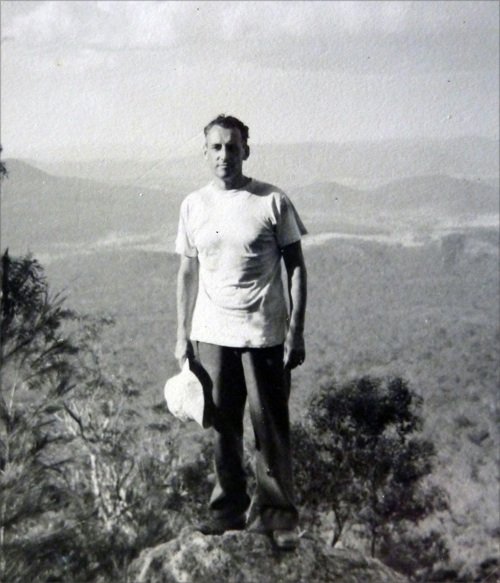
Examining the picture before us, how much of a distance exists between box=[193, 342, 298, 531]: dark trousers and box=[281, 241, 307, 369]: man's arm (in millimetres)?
80

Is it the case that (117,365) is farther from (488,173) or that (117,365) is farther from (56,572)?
(488,173)

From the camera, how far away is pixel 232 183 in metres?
2.80

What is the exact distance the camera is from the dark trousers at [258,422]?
279 cm

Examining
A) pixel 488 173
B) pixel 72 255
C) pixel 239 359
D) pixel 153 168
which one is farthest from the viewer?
pixel 72 255

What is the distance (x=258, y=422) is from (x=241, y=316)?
0.40 m

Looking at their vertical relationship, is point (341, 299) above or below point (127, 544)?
above

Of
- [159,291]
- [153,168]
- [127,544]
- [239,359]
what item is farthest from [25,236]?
[239,359]

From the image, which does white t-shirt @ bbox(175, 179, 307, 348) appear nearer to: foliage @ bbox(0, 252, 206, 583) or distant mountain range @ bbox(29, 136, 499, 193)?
distant mountain range @ bbox(29, 136, 499, 193)

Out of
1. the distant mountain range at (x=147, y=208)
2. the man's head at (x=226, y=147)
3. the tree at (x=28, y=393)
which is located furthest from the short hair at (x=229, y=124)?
the tree at (x=28, y=393)

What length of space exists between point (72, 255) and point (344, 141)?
7.90 feet

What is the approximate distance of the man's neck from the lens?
279cm

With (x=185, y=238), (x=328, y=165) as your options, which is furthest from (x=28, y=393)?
(x=185, y=238)

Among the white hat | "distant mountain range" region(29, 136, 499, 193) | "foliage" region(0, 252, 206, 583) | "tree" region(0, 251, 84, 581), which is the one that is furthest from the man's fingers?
"tree" region(0, 251, 84, 581)

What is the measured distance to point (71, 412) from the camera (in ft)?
18.1
